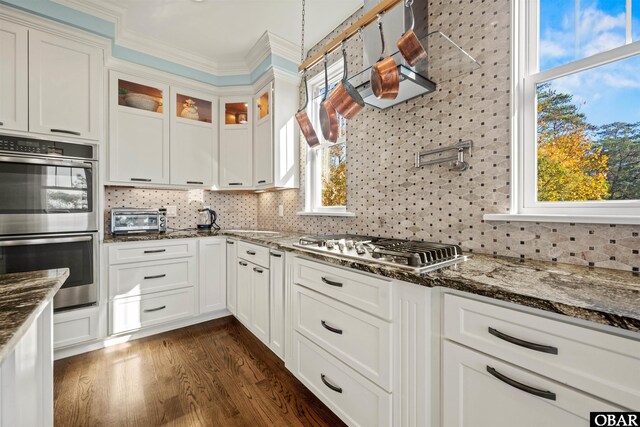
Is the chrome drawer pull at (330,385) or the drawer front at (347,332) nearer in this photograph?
the drawer front at (347,332)

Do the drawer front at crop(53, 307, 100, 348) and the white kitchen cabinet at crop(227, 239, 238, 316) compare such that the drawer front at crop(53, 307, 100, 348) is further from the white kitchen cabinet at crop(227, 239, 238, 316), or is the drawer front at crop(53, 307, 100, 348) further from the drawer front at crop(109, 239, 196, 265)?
the white kitchen cabinet at crop(227, 239, 238, 316)

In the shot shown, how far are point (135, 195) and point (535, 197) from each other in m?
3.31

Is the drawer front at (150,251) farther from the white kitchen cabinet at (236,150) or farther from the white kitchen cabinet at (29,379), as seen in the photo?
the white kitchen cabinet at (29,379)

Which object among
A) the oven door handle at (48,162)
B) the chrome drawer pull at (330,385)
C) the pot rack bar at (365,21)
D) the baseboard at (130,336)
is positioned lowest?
the baseboard at (130,336)

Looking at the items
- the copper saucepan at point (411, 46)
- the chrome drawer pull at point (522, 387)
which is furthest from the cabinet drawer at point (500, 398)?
the copper saucepan at point (411, 46)

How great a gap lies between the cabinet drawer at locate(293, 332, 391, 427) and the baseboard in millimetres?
→ 1460

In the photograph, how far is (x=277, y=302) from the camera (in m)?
1.89

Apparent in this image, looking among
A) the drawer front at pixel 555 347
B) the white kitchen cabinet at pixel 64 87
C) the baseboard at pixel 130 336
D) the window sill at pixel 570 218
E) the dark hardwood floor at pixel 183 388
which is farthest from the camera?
the baseboard at pixel 130 336

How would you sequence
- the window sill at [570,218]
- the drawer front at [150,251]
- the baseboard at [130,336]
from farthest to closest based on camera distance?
the drawer front at [150,251], the baseboard at [130,336], the window sill at [570,218]

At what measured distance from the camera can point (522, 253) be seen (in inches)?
50.6

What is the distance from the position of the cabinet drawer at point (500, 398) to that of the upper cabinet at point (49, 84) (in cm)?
285

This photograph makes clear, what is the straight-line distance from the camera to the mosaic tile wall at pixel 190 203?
2764 mm

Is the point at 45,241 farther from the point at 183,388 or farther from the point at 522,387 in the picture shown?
the point at 522,387

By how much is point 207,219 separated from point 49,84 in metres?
1.72
